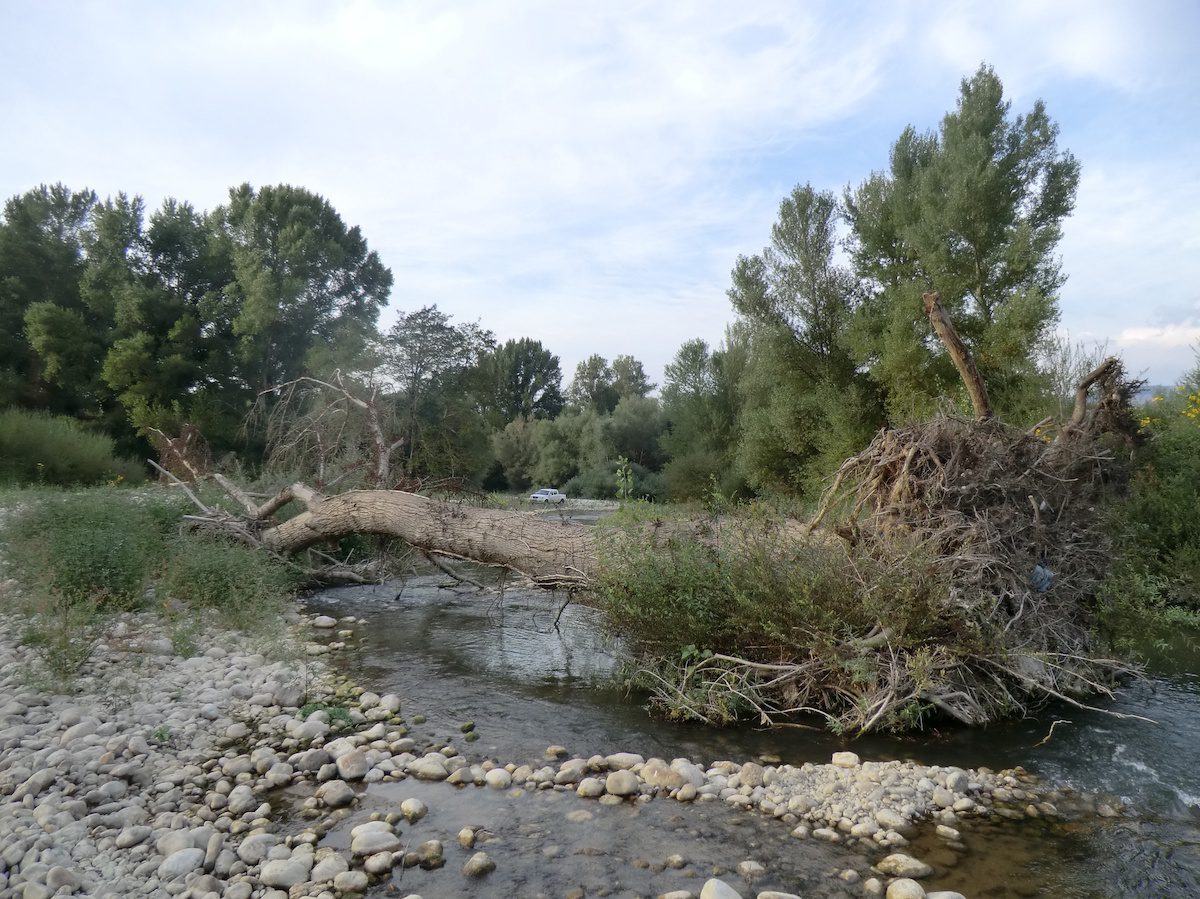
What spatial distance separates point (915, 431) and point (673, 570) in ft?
8.10

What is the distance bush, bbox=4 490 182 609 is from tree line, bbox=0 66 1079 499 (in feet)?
11.5

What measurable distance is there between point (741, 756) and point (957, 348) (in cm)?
464

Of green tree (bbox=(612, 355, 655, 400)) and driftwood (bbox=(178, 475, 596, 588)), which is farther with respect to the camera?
green tree (bbox=(612, 355, 655, 400))

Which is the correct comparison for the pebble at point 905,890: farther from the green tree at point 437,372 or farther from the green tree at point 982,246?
the green tree at point 437,372

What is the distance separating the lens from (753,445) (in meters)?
22.9

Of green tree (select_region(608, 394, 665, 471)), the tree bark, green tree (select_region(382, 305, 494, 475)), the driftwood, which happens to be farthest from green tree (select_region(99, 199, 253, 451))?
the tree bark

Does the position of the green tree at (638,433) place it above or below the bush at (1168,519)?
above

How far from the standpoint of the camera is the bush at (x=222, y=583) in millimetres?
8133

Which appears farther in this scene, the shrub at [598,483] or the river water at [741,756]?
the shrub at [598,483]

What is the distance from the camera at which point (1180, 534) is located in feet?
33.0

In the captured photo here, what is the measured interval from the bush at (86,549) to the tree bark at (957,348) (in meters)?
8.28

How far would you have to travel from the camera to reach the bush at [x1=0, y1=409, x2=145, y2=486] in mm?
18094

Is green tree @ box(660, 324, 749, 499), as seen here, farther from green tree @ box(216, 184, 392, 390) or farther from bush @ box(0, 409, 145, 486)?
bush @ box(0, 409, 145, 486)

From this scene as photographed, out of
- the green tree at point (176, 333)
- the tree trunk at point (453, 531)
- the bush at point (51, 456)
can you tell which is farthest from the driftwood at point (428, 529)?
the green tree at point (176, 333)
